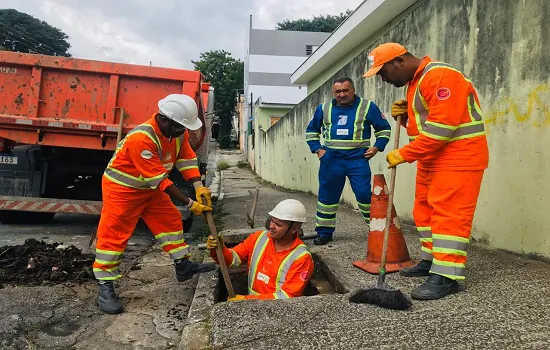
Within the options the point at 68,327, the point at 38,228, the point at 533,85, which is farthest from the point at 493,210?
the point at 38,228

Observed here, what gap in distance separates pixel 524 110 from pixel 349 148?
1.46 meters

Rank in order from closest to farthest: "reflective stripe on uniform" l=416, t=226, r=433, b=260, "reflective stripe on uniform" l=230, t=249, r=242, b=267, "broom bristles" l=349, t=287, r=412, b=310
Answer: "broom bristles" l=349, t=287, r=412, b=310
"reflective stripe on uniform" l=416, t=226, r=433, b=260
"reflective stripe on uniform" l=230, t=249, r=242, b=267

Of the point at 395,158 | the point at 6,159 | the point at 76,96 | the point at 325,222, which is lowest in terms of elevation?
the point at 325,222

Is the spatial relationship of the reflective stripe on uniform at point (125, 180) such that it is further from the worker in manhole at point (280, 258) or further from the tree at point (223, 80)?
the tree at point (223, 80)

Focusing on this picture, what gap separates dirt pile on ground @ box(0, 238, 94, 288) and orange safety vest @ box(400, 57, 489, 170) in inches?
118

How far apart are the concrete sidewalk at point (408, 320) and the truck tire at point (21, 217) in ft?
16.0

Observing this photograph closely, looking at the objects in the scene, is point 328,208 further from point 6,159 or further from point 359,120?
point 6,159

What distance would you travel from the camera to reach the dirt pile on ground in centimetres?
382

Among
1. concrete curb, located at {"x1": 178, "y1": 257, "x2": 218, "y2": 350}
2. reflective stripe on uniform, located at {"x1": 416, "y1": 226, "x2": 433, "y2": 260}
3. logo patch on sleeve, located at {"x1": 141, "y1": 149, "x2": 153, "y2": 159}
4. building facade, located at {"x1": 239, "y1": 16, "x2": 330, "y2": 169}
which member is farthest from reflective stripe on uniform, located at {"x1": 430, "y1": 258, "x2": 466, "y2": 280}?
building facade, located at {"x1": 239, "y1": 16, "x2": 330, "y2": 169}

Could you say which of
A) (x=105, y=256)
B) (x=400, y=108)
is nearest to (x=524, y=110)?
(x=400, y=108)

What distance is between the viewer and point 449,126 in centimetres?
268

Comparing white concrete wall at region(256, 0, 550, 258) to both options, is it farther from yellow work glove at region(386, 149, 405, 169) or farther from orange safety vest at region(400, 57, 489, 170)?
yellow work glove at region(386, 149, 405, 169)

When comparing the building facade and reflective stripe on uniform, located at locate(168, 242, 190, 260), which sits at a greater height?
the building facade

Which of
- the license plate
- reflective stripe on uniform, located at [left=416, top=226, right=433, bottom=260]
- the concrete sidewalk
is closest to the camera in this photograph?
the concrete sidewalk
